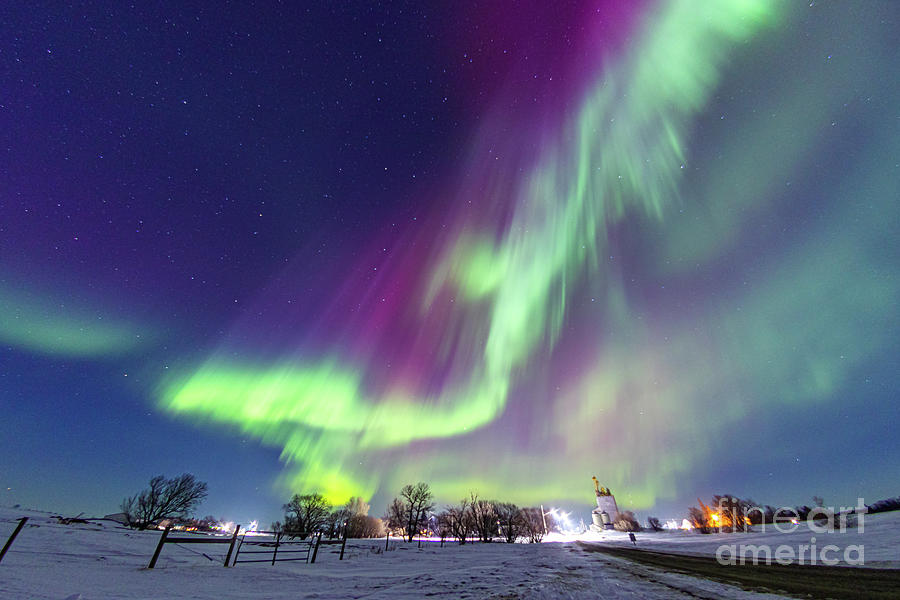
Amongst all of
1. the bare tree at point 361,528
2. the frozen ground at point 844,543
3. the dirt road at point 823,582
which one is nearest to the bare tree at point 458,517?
the bare tree at point 361,528

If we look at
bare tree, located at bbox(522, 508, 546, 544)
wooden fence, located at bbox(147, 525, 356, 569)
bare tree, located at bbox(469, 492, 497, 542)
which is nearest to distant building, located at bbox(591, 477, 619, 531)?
bare tree, located at bbox(522, 508, 546, 544)

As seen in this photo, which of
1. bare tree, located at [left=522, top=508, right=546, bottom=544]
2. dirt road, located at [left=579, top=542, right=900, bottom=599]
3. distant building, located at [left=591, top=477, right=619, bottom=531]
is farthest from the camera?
distant building, located at [left=591, top=477, right=619, bottom=531]

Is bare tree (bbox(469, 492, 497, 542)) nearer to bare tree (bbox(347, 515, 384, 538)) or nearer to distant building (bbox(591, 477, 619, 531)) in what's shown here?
bare tree (bbox(347, 515, 384, 538))

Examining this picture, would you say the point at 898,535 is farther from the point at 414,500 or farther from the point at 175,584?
the point at 414,500

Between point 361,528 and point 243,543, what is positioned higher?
point 361,528

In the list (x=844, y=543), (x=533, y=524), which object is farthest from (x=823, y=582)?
(x=533, y=524)

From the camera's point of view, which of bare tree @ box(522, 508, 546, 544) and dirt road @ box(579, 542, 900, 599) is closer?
dirt road @ box(579, 542, 900, 599)

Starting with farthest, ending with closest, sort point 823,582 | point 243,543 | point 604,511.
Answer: point 604,511
point 243,543
point 823,582

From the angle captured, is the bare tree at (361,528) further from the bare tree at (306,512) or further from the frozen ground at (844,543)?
the frozen ground at (844,543)

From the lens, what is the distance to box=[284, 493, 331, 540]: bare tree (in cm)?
8638

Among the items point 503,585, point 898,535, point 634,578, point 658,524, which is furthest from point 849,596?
point 658,524

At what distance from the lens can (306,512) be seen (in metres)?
90.1

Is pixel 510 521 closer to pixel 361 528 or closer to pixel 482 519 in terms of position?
pixel 482 519

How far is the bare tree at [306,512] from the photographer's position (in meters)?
86.4
